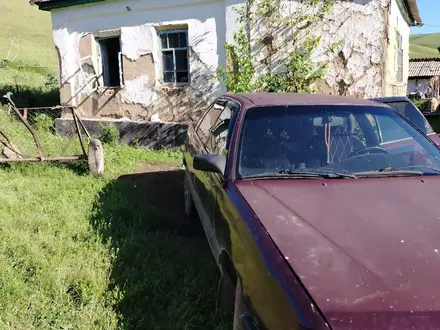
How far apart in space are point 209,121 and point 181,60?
16.5 ft

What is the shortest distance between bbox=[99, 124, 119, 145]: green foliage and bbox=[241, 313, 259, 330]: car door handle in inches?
301

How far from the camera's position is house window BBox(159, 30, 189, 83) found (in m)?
8.79

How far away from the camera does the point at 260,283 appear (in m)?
1.92

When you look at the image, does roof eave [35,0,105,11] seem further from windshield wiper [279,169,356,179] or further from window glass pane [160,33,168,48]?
windshield wiper [279,169,356,179]

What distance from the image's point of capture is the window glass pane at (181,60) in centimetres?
880

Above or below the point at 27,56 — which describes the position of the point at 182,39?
above

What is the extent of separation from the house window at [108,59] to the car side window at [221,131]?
20.0 feet

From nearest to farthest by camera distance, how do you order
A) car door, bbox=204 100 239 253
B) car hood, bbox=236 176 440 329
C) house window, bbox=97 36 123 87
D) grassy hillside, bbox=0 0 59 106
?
car hood, bbox=236 176 440 329
car door, bbox=204 100 239 253
house window, bbox=97 36 123 87
grassy hillside, bbox=0 0 59 106

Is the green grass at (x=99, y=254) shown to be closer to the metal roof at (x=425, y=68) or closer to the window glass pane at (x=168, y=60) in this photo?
the window glass pane at (x=168, y=60)

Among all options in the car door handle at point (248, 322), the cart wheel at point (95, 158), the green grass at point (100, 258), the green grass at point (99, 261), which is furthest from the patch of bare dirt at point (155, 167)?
the car door handle at point (248, 322)

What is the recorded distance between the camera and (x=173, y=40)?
29.1 ft

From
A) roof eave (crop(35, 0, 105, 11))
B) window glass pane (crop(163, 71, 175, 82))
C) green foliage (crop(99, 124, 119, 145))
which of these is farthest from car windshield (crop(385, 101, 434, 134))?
roof eave (crop(35, 0, 105, 11))

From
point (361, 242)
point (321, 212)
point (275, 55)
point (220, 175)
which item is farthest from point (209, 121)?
point (275, 55)

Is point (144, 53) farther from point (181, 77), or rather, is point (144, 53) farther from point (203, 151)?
point (203, 151)
